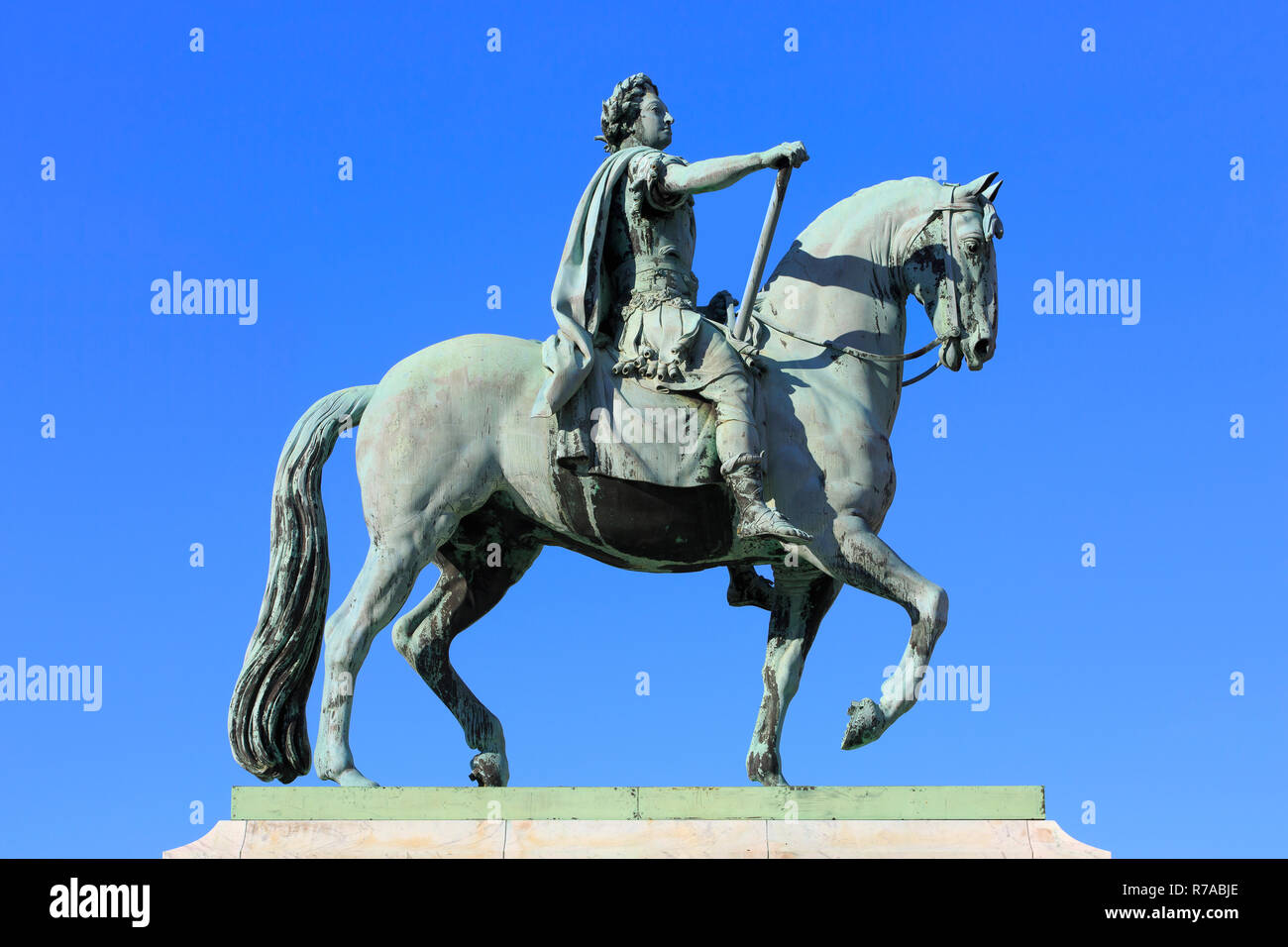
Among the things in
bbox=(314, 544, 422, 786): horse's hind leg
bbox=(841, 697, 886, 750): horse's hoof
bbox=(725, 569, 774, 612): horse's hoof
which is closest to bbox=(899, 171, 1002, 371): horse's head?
bbox=(725, 569, 774, 612): horse's hoof

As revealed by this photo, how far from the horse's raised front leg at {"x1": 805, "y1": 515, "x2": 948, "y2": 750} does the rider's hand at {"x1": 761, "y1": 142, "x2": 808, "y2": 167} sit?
7.27 ft

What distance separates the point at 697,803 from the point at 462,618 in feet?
8.03

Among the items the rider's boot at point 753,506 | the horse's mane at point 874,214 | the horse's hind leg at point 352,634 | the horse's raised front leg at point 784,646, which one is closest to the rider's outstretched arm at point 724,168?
the horse's mane at point 874,214

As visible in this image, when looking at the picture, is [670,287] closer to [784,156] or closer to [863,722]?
[784,156]

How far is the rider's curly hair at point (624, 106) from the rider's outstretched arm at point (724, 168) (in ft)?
2.46

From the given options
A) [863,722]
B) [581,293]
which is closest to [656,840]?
[863,722]

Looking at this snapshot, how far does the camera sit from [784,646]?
528 inches

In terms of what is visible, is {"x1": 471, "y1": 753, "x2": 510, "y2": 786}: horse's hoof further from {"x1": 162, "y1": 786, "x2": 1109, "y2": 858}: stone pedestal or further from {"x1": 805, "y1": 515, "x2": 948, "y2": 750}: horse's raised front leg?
{"x1": 805, "y1": 515, "x2": 948, "y2": 750}: horse's raised front leg

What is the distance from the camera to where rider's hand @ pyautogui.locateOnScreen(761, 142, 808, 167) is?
12773mm

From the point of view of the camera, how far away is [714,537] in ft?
42.7
